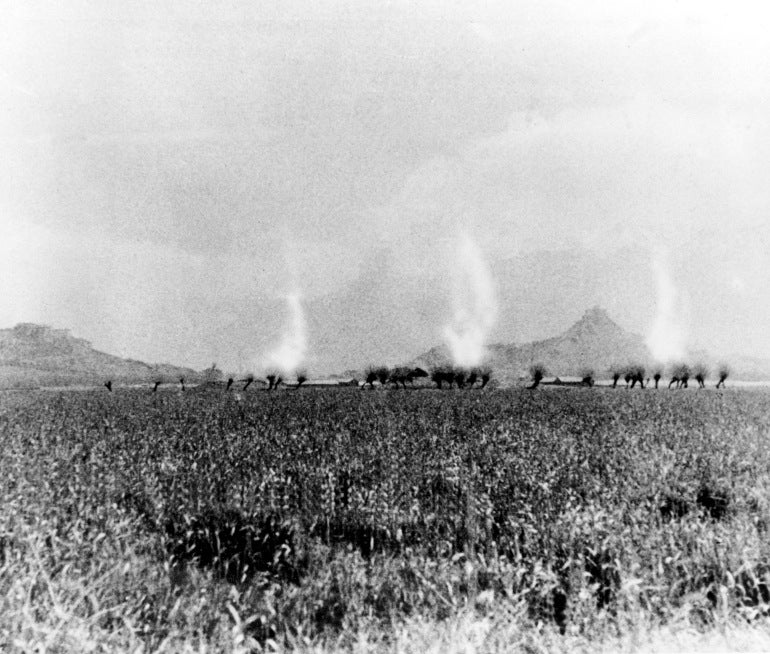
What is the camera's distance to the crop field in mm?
4207

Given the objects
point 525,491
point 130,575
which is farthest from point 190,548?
point 525,491

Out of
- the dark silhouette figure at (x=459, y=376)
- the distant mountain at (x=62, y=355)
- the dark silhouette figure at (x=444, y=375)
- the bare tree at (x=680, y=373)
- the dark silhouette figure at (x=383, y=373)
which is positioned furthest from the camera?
the distant mountain at (x=62, y=355)

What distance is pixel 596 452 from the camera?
9766 mm

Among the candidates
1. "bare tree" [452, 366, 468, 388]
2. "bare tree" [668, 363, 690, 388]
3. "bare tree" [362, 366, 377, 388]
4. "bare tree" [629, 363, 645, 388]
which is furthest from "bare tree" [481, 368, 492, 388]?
"bare tree" [668, 363, 690, 388]

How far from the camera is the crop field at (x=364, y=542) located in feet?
13.8

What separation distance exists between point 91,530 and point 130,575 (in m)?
0.99

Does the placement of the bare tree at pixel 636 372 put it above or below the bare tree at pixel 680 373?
below

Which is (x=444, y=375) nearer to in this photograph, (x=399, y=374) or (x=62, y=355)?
(x=399, y=374)

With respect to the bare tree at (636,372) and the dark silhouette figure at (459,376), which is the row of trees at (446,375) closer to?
the dark silhouette figure at (459,376)

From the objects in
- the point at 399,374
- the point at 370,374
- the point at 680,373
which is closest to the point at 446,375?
the point at 399,374

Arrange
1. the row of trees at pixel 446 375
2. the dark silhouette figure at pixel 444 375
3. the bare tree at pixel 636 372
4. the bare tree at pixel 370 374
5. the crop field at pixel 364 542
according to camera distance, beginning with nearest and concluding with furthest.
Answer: the crop field at pixel 364 542 < the row of trees at pixel 446 375 < the dark silhouette figure at pixel 444 375 < the bare tree at pixel 636 372 < the bare tree at pixel 370 374

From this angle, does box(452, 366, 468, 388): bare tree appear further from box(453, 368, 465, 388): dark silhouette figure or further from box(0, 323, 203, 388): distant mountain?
box(0, 323, 203, 388): distant mountain

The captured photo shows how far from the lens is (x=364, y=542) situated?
19.1 feet

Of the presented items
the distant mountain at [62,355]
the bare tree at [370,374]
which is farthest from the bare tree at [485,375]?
the distant mountain at [62,355]
